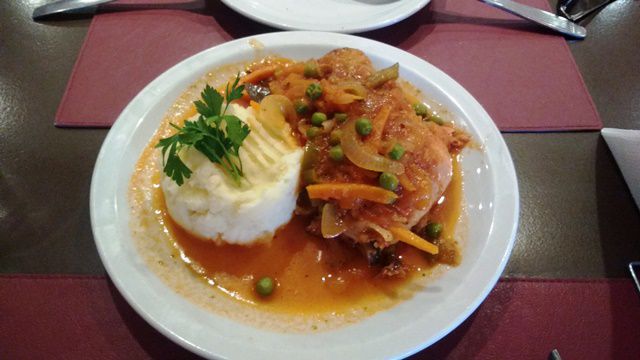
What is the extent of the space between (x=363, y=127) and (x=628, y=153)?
212 cm

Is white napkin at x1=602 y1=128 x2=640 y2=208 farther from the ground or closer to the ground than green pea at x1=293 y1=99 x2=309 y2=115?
closer to the ground

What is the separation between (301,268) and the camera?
289 cm

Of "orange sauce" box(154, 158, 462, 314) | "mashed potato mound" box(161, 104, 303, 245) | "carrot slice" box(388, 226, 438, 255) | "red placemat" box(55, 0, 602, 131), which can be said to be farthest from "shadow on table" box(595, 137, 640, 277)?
"mashed potato mound" box(161, 104, 303, 245)

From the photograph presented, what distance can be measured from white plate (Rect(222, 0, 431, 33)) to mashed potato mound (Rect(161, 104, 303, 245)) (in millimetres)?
1463

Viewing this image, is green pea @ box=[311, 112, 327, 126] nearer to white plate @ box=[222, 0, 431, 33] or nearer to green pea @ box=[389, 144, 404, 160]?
green pea @ box=[389, 144, 404, 160]

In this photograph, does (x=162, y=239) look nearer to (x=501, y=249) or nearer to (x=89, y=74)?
(x=89, y=74)

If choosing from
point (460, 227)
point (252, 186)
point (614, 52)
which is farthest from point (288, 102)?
point (614, 52)

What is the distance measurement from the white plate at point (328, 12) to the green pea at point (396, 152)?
1649 mm

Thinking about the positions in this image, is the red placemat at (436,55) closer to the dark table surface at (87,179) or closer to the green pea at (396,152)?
the dark table surface at (87,179)

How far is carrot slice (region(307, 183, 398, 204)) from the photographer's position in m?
2.67

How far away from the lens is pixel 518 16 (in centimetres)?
449

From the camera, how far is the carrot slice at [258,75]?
3.61 m

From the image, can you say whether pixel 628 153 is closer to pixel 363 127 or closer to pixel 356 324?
pixel 363 127

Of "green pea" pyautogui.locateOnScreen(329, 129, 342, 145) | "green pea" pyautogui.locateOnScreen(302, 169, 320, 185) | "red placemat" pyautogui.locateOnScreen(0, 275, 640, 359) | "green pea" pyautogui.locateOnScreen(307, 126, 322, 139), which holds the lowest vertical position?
"red placemat" pyautogui.locateOnScreen(0, 275, 640, 359)
